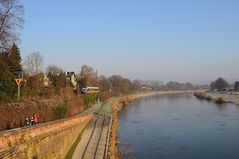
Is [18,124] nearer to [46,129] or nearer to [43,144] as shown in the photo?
[46,129]

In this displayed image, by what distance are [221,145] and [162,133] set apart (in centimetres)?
779

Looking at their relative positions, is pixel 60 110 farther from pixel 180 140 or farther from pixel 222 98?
pixel 222 98

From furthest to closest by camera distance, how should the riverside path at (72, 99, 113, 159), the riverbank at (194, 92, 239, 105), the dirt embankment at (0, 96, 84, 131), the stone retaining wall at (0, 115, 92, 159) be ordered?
the riverbank at (194, 92, 239, 105) → the riverside path at (72, 99, 113, 159) → the dirt embankment at (0, 96, 84, 131) → the stone retaining wall at (0, 115, 92, 159)

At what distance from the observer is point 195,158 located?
24703 millimetres

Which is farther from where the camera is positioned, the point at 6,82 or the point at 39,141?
the point at 6,82

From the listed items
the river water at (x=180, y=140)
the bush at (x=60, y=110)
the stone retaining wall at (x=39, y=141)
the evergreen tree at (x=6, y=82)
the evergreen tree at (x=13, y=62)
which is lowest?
the river water at (x=180, y=140)

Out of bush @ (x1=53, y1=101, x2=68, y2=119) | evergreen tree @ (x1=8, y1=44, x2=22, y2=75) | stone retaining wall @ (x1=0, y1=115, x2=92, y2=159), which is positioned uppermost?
evergreen tree @ (x1=8, y1=44, x2=22, y2=75)

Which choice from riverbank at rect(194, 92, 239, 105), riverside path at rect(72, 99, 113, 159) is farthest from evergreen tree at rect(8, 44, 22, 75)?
Answer: riverbank at rect(194, 92, 239, 105)

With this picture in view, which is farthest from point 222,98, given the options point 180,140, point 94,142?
point 94,142

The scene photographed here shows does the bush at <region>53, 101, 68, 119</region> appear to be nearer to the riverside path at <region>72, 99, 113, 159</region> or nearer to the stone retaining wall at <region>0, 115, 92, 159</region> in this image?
the riverside path at <region>72, 99, 113, 159</region>

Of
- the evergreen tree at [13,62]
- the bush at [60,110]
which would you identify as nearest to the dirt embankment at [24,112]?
the bush at [60,110]

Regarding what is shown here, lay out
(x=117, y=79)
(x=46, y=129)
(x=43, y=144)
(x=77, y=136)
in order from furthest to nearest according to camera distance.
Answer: (x=117, y=79), (x=77, y=136), (x=46, y=129), (x=43, y=144)

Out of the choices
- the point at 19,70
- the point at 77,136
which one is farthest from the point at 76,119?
the point at 19,70

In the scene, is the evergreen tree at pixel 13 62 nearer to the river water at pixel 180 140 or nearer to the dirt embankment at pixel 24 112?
the dirt embankment at pixel 24 112
